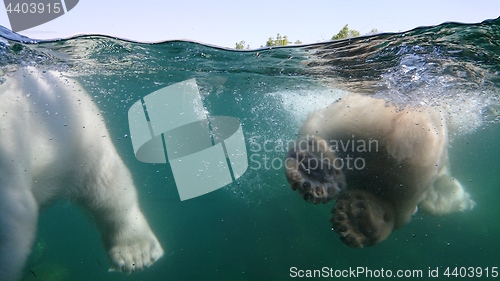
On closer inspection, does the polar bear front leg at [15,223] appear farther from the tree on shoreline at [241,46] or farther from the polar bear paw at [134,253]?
the tree on shoreline at [241,46]

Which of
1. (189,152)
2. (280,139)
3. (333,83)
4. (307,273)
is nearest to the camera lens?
(333,83)

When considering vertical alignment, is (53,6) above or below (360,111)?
above

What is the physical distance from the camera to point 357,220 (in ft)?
14.8

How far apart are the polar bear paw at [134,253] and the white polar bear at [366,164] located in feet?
7.88

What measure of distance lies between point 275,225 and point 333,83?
13.8 ft

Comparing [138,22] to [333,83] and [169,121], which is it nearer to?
[169,121]

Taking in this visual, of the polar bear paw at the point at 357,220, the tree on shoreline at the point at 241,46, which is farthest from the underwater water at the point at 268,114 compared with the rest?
the polar bear paw at the point at 357,220

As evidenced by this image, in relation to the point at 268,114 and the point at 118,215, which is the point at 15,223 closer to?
the point at 118,215

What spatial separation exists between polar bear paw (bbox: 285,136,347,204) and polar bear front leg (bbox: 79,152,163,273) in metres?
2.32

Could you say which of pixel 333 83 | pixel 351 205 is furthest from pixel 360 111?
pixel 333 83

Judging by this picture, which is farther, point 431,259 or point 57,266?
point 431,259

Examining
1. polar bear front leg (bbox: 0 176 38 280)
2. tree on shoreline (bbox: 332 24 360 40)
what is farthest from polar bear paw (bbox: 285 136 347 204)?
polar bear front leg (bbox: 0 176 38 280)

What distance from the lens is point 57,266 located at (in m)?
10.4

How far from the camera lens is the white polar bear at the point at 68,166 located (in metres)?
4.52
